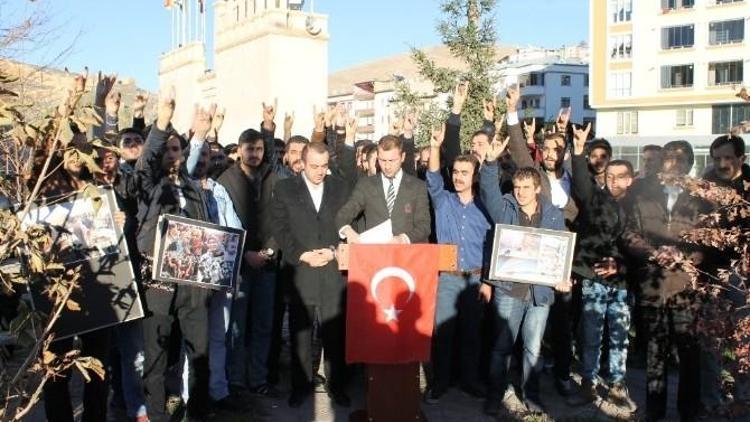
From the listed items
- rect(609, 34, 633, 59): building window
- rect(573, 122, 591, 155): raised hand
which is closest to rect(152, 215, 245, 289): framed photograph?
rect(573, 122, 591, 155): raised hand

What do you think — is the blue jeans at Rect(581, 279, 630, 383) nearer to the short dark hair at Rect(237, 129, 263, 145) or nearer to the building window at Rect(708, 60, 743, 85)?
the short dark hair at Rect(237, 129, 263, 145)

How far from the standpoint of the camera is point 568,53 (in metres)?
104

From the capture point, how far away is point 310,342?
23.0ft

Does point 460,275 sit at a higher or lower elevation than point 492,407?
higher

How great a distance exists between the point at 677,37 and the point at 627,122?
686 centimetres

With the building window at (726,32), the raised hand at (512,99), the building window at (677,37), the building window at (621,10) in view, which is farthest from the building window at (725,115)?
the raised hand at (512,99)

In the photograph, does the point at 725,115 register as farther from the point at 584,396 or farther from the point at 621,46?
the point at 584,396

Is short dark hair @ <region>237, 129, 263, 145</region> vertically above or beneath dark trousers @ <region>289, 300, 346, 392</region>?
above

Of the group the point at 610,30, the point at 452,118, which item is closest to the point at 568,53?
the point at 610,30

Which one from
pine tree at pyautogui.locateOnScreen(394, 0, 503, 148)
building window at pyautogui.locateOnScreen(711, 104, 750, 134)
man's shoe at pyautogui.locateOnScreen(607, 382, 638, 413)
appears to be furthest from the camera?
building window at pyautogui.locateOnScreen(711, 104, 750, 134)

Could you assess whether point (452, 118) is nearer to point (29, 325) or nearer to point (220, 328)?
point (220, 328)

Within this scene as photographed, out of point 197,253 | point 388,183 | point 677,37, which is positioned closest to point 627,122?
point 677,37

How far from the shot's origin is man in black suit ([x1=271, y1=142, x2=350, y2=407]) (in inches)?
272

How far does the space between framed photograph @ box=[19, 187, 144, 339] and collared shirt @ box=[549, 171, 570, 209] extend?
Answer: 393 centimetres
